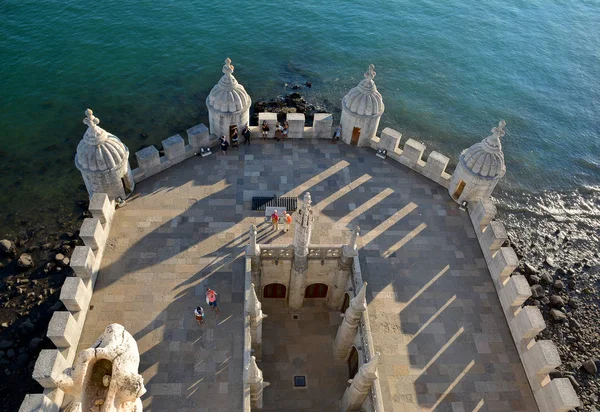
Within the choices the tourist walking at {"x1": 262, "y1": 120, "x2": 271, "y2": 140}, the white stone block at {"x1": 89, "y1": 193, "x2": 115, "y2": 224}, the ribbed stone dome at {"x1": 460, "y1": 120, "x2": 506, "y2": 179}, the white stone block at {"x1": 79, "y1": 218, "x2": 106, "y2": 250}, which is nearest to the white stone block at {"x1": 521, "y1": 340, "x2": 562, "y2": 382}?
the ribbed stone dome at {"x1": 460, "y1": 120, "x2": 506, "y2": 179}

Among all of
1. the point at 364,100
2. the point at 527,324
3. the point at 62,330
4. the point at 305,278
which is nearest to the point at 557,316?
the point at 527,324

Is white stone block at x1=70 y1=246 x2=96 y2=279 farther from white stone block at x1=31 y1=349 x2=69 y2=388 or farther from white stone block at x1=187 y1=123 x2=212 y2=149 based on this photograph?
white stone block at x1=187 y1=123 x2=212 y2=149

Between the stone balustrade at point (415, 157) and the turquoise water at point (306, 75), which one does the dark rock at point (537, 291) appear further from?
the stone balustrade at point (415, 157)

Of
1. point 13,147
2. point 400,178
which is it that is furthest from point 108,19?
point 400,178

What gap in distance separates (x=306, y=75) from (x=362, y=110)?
28.6 meters

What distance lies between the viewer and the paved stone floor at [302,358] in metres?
26.7

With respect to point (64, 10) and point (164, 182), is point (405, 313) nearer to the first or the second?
point (164, 182)

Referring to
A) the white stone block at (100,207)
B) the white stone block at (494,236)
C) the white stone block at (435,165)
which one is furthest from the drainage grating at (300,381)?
the white stone block at (435,165)

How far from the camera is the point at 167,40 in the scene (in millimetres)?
59125

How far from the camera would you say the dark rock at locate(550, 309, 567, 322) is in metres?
36.0

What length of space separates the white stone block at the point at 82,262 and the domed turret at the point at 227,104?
12138 millimetres

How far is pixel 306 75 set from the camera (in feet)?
188

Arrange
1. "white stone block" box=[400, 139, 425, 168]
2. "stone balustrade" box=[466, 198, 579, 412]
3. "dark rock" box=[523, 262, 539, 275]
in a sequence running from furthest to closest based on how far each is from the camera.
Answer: "dark rock" box=[523, 262, 539, 275] → "white stone block" box=[400, 139, 425, 168] → "stone balustrade" box=[466, 198, 579, 412]

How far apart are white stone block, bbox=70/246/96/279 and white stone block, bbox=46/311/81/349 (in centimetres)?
259
